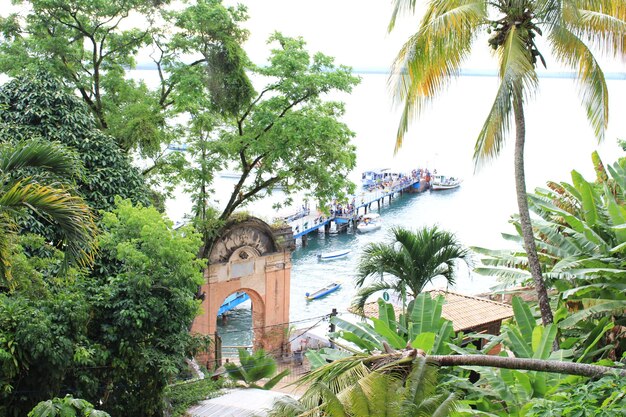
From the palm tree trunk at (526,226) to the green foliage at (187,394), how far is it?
7192 millimetres

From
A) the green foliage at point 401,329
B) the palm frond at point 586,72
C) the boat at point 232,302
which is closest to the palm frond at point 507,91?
the palm frond at point 586,72

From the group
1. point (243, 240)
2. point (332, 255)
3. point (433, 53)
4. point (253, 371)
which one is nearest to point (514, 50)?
point (433, 53)

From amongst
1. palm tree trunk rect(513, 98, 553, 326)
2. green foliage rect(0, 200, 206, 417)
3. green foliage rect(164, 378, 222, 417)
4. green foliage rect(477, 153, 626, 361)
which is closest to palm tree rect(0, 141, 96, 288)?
green foliage rect(0, 200, 206, 417)

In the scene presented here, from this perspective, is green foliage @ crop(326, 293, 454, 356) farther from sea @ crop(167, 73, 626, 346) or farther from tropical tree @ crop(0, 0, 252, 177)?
tropical tree @ crop(0, 0, 252, 177)

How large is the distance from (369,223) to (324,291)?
1442 cm

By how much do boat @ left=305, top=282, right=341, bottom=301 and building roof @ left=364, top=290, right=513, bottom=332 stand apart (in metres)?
19.5

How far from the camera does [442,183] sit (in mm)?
64875

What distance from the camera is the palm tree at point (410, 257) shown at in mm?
12297

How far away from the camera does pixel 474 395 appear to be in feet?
30.5

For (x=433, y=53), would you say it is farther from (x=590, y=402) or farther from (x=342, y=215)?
(x=342, y=215)

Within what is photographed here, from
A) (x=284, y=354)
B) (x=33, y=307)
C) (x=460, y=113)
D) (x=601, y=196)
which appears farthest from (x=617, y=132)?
(x=33, y=307)

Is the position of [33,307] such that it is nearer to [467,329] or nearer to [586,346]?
[586,346]

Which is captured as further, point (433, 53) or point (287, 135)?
point (287, 135)

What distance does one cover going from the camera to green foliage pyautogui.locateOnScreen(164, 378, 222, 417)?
14.5m
